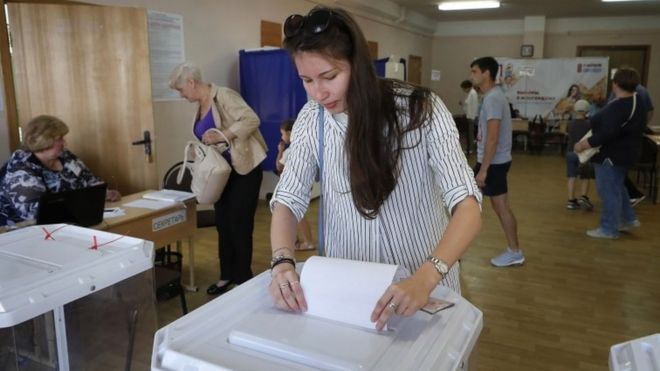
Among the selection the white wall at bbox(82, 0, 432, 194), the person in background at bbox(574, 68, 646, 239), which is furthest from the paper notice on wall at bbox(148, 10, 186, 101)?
the person in background at bbox(574, 68, 646, 239)

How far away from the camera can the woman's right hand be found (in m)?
0.92

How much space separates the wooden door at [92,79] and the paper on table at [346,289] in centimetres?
302

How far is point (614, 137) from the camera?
411 centimetres

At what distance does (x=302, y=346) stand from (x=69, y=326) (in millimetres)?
936

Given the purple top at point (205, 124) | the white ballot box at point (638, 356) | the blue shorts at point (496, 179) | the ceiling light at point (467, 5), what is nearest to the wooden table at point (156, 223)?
the purple top at point (205, 124)

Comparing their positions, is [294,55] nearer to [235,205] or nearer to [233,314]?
[233,314]

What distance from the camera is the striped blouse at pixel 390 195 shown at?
1.09 m

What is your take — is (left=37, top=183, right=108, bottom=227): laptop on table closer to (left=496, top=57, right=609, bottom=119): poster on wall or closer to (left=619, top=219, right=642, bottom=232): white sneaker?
(left=619, top=219, right=642, bottom=232): white sneaker

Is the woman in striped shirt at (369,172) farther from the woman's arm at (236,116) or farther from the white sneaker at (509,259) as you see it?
the white sneaker at (509,259)

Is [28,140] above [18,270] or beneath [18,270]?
above

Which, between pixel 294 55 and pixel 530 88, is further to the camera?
pixel 530 88

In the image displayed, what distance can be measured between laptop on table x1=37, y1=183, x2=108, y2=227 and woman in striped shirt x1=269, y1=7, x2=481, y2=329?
4.50ft

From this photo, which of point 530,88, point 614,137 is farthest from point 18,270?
point 530,88

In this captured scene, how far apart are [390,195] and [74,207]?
1.65m
